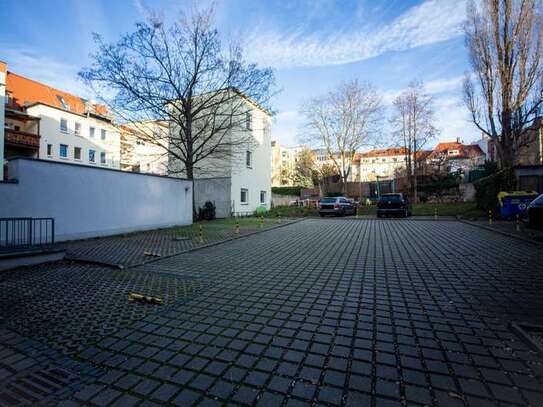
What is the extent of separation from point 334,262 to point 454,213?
59.5 feet

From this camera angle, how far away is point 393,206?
20359 mm

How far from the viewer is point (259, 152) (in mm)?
26906

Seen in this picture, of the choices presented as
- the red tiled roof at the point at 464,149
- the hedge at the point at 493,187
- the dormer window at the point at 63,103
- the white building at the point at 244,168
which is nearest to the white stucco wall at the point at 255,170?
the white building at the point at 244,168

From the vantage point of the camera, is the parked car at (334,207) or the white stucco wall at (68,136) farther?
the white stucco wall at (68,136)

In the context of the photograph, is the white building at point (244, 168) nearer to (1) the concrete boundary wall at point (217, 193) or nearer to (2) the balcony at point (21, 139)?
(1) the concrete boundary wall at point (217, 193)

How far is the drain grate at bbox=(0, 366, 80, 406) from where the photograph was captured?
213cm

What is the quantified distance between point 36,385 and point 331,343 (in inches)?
105

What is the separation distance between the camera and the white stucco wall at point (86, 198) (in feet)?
28.3

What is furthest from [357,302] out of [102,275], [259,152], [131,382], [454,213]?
[259,152]

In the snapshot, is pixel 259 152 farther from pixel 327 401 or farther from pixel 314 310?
pixel 327 401

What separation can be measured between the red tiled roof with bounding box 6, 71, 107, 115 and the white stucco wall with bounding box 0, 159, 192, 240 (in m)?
23.1

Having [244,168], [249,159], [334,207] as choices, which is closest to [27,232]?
[244,168]

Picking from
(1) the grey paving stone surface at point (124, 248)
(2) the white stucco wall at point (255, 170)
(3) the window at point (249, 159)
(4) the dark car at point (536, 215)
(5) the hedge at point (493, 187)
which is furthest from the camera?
(3) the window at point (249, 159)

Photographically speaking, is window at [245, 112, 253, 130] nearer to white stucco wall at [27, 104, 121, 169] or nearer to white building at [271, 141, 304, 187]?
white stucco wall at [27, 104, 121, 169]
